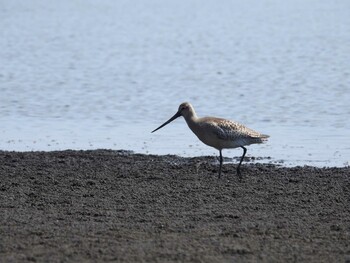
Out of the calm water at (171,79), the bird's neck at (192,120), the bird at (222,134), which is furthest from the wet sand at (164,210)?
the calm water at (171,79)

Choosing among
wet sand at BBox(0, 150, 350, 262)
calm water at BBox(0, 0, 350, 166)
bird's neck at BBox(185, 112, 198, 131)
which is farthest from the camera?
calm water at BBox(0, 0, 350, 166)

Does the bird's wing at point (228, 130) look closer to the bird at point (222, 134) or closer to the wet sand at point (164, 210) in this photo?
the bird at point (222, 134)

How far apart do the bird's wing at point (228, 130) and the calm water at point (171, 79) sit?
139cm

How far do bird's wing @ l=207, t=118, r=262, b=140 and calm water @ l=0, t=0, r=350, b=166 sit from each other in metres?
1.39

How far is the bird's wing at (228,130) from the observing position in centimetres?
1299

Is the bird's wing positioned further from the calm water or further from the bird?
the calm water

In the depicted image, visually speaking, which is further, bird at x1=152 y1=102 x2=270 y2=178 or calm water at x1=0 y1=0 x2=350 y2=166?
calm water at x1=0 y1=0 x2=350 y2=166

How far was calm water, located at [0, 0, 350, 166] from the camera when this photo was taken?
55.0 feet

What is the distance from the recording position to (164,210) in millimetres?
10617

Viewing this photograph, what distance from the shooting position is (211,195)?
1149 centimetres

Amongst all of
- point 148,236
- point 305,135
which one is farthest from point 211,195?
point 305,135

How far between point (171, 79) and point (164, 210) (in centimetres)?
1799

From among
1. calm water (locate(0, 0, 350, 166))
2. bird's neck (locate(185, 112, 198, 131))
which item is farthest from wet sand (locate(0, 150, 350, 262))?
calm water (locate(0, 0, 350, 166))

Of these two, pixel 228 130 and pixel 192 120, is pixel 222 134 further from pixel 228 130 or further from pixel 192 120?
pixel 192 120
